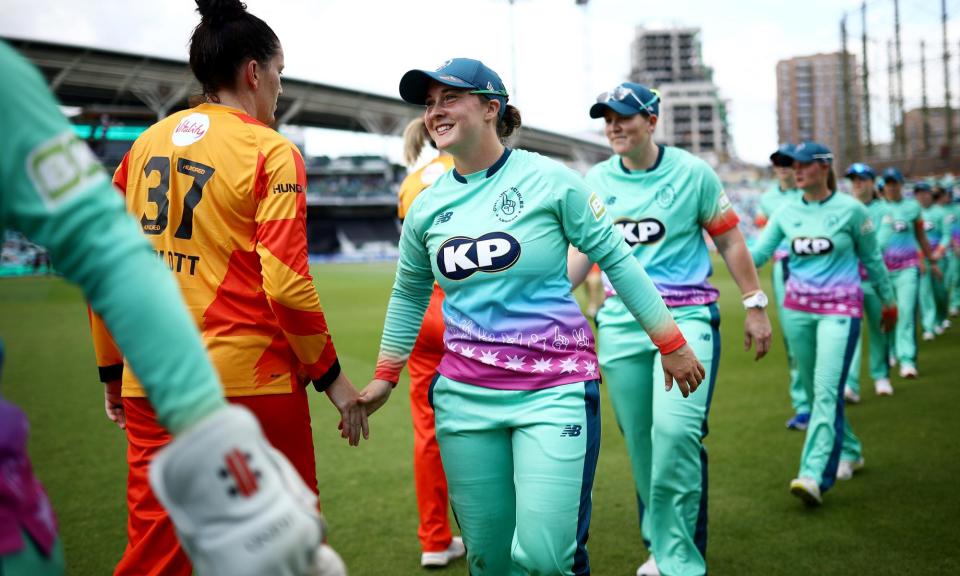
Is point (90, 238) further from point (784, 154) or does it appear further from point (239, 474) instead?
point (784, 154)

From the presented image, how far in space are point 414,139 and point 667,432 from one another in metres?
2.31

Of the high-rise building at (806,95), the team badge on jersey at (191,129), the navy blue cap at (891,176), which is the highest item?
the high-rise building at (806,95)

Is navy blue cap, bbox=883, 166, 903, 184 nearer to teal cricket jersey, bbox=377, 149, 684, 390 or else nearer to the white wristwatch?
the white wristwatch

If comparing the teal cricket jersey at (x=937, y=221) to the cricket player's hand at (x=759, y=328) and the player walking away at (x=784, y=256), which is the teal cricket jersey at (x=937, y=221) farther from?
the cricket player's hand at (x=759, y=328)

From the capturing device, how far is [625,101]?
4.46 m

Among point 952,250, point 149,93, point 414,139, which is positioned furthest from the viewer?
point 149,93

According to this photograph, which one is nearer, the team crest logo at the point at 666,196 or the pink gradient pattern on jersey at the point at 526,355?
the pink gradient pattern on jersey at the point at 526,355

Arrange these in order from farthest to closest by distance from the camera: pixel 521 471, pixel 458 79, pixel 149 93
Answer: pixel 149 93
pixel 458 79
pixel 521 471

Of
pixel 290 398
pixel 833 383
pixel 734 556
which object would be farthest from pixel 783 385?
pixel 290 398

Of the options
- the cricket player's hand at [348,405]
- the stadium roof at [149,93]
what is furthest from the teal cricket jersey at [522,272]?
the stadium roof at [149,93]

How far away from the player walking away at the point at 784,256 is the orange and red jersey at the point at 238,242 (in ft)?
14.9

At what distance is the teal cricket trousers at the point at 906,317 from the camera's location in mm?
10180

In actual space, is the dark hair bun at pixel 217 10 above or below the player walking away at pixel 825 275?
above

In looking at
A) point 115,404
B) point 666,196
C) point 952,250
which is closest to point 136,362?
point 115,404
